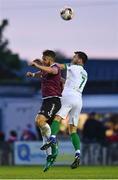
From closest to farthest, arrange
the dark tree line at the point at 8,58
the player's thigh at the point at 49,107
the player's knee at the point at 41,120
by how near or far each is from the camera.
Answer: the player's knee at the point at 41,120, the player's thigh at the point at 49,107, the dark tree line at the point at 8,58

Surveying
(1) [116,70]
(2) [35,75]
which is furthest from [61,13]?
(1) [116,70]

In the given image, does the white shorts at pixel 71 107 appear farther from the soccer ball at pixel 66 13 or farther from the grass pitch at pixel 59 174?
the soccer ball at pixel 66 13

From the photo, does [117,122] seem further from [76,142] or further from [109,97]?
[76,142]

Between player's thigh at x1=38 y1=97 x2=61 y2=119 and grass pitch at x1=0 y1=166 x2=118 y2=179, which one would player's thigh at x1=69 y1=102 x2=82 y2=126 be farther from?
grass pitch at x1=0 y1=166 x2=118 y2=179

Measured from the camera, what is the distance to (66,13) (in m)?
23.6

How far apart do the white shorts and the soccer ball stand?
74.8 inches

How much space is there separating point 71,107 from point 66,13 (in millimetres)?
2235

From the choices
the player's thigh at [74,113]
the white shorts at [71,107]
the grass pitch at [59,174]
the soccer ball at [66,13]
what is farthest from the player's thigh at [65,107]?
the soccer ball at [66,13]

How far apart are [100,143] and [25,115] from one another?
9.28 metres

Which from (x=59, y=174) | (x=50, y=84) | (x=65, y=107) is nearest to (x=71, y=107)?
(x=65, y=107)

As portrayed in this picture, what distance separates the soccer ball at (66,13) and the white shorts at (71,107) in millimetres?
1899

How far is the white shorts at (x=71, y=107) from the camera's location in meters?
22.6

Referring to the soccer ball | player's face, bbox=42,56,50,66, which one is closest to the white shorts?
player's face, bbox=42,56,50,66

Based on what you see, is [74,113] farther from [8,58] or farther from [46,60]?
[8,58]
